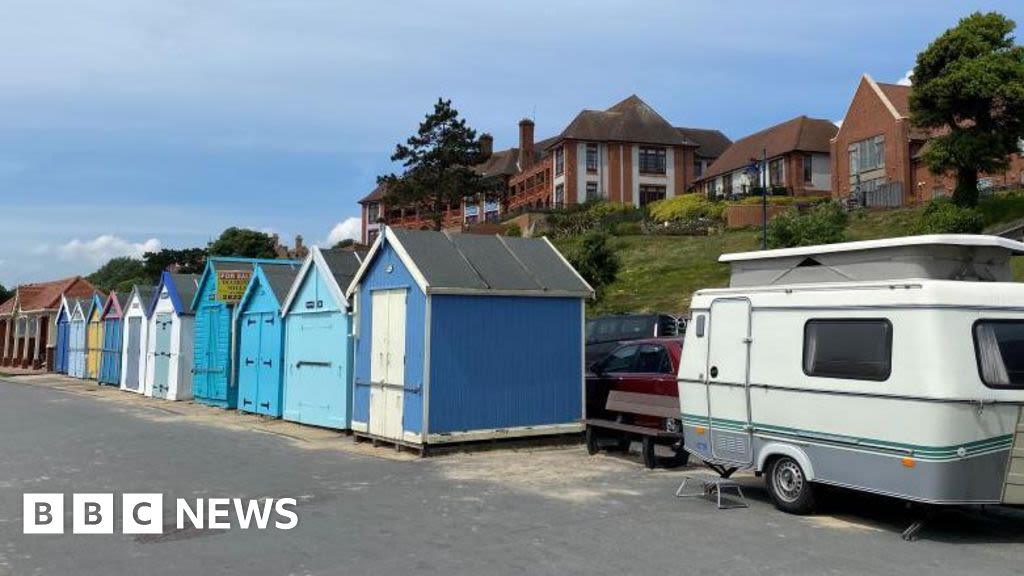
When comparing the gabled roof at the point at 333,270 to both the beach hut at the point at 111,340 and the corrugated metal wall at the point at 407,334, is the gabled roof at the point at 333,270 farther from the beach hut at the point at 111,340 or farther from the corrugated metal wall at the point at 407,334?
the beach hut at the point at 111,340

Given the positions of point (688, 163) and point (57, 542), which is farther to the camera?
point (688, 163)

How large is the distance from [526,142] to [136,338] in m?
64.1

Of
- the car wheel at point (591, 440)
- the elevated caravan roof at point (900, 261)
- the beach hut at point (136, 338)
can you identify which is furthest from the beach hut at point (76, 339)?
the elevated caravan roof at point (900, 261)

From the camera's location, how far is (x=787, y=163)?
65812mm

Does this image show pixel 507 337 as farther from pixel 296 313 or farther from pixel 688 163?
pixel 688 163

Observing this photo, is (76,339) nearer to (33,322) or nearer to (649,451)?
(33,322)

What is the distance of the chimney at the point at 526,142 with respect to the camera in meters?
89.8

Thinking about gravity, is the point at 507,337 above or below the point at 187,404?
above

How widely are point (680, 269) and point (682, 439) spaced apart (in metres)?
32.0

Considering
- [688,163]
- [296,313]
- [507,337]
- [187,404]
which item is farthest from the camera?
[688,163]

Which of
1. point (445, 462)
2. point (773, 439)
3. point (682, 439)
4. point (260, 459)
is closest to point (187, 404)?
point (260, 459)

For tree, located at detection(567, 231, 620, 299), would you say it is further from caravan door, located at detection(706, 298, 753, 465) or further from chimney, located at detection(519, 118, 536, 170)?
chimney, located at detection(519, 118, 536, 170)

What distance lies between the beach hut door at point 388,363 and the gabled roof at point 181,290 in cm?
1224

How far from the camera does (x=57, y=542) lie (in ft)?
26.2
